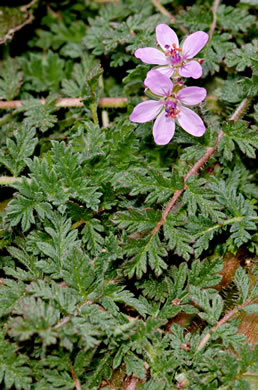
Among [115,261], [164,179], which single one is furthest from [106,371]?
[164,179]

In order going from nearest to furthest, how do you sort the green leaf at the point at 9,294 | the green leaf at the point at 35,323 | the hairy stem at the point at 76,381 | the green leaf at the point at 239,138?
the green leaf at the point at 35,323 → the hairy stem at the point at 76,381 → the green leaf at the point at 9,294 → the green leaf at the point at 239,138

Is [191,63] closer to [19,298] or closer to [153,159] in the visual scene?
[153,159]

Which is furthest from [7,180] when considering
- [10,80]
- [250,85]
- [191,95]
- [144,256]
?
[250,85]

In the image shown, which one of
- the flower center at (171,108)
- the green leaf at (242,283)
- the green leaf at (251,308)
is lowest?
the green leaf at (251,308)

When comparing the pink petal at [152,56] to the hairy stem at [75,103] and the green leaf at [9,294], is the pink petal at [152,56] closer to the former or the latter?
the hairy stem at [75,103]

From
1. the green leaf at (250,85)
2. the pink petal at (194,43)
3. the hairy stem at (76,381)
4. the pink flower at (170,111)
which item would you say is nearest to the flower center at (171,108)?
the pink flower at (170,111)

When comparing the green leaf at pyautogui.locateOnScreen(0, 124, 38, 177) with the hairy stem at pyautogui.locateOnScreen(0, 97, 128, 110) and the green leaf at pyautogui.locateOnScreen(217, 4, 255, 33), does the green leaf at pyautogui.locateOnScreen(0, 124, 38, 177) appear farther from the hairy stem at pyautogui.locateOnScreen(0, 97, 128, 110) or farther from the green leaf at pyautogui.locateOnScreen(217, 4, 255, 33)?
the green leaf at pyautogui.locateOnScreen(217, 4, 255, 33)
